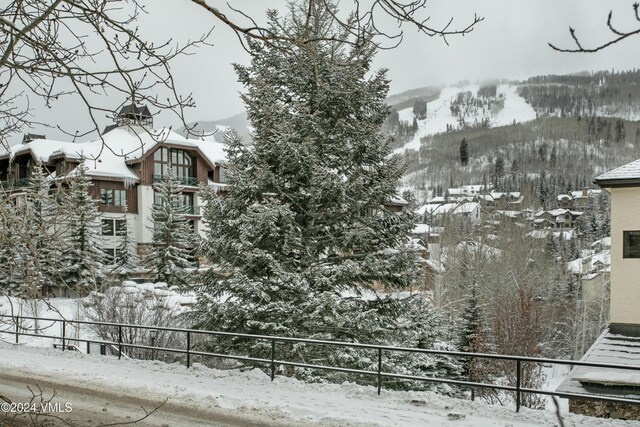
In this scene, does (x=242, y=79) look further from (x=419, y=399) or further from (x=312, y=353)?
(x=419, y=399)

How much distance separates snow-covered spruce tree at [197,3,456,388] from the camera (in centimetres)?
1493

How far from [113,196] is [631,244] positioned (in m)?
35.3

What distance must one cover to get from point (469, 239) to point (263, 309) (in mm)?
29243

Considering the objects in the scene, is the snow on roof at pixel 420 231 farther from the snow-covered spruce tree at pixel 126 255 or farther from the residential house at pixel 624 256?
the snow-covered spruce tree at pixel 126 255

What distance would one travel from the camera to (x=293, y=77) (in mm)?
16969

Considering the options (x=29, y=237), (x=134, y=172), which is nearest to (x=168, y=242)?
(x=134, y=172)

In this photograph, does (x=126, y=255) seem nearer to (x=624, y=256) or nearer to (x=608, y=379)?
(x=624, y=256)

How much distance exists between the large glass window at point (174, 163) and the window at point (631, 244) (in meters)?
34.2

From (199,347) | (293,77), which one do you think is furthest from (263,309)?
(293,77)

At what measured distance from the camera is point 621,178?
18641mm

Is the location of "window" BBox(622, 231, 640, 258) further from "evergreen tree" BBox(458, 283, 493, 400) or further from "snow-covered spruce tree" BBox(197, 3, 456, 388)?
"snow-covered spruce tree" BBox(197, 3, 456, 388)

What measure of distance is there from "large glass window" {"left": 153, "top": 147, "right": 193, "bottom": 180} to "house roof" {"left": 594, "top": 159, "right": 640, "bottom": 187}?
3350 cm

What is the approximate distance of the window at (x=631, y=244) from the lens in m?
19.1

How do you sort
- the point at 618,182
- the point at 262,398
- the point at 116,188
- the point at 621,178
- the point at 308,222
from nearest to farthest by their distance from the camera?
1. the point at 262,398
2. the point at 308,222
3. the point at 621,178
4. the point at 618,182
5. the point at 116,188
